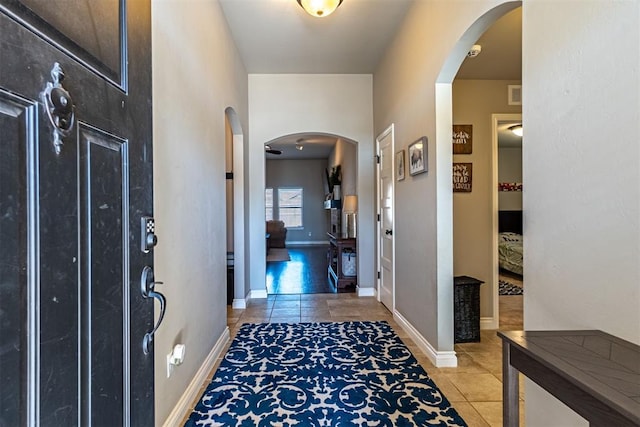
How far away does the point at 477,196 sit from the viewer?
11.3 feet

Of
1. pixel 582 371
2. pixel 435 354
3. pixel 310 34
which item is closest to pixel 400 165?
pixel 310 34

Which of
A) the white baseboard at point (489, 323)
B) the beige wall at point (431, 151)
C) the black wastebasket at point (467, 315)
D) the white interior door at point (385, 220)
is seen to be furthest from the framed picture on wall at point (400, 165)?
the white baseboard at point (489, 323)

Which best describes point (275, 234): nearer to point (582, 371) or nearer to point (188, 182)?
point (188, 182)

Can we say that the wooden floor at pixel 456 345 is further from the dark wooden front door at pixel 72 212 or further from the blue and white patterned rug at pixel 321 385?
the dark wooden front door at pixel 72 212

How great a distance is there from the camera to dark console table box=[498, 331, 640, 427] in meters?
0.70

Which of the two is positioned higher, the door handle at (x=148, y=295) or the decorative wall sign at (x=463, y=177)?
the decorative wall sign at (x=463, y=177)

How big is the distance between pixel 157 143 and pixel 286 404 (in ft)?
5.37

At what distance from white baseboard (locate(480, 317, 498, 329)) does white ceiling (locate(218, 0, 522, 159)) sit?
2.50m

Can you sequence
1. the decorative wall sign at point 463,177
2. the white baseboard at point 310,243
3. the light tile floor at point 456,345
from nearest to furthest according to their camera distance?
the light tile floor at point 456,345 → the decorative wall sign at point 463,177 → the white baseboard at point 310,243

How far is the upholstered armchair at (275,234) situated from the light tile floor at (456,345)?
606cm

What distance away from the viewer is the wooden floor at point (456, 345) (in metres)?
2.02

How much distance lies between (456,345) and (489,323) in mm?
690

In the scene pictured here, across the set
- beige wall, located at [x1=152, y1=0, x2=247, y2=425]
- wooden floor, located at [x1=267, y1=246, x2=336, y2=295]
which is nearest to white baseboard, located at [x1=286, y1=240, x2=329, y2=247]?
wooden floor, located at [x1=267, y1=246, x2=336, y2=295]

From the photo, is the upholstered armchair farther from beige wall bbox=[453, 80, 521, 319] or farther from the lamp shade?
beige wall bbox=[453, 80, 521, 319]
